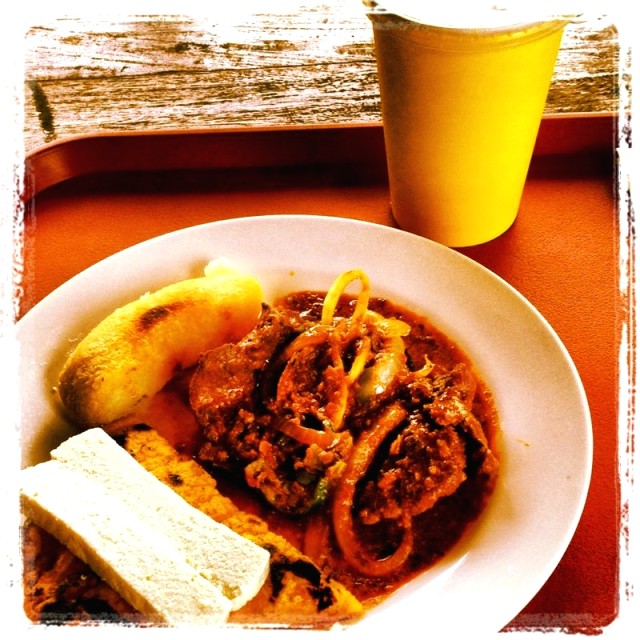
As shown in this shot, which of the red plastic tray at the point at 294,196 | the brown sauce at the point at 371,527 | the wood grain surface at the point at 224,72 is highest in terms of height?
the wood grain surface at the point at 224,72

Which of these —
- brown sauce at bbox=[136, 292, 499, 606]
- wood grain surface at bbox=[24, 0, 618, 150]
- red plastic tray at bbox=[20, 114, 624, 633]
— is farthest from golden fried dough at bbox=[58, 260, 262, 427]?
wood grain surface at bbox=[24, 0, 618, 150]

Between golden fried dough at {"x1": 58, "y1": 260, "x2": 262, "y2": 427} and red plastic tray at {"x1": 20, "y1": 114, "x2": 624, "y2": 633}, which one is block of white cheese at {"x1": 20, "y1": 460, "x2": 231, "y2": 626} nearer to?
golden fried dough at {"x1": 58, "y1": 260, "x2": 262, "y2": 427}

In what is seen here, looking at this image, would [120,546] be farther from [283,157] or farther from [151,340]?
[283,157]

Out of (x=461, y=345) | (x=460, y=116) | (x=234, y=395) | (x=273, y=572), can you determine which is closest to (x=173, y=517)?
(x=273, y=572)

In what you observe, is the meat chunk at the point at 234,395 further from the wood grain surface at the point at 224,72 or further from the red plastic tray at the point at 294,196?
the wood grain surface at the point at 224,72

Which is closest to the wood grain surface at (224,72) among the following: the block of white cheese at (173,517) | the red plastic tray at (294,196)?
the red plastic tray at (294,196)

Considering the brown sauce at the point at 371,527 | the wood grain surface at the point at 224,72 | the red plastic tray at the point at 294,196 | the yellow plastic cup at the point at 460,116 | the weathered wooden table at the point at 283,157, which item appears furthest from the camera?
the wood grain surface at the point at 224,72
